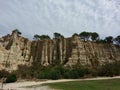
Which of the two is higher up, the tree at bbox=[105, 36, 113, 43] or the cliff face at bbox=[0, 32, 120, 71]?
the tree at bbox=[105, 36, 113, 43]

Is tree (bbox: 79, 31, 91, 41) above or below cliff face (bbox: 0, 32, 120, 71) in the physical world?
above

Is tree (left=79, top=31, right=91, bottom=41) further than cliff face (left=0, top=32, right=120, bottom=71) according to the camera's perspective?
Yes

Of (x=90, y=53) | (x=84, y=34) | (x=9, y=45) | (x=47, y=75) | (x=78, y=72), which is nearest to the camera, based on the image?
(x=47, y=75)

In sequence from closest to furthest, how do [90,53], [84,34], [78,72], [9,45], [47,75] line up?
[47,75] < [78,72] < [9,45] < [90,53] < [84,34]

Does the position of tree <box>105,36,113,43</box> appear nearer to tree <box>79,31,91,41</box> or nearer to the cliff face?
the cliff face

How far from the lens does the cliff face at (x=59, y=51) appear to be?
240 feet

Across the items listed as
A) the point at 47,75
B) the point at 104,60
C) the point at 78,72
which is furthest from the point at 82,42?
the point at 47,75

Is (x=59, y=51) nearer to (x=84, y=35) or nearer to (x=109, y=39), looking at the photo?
(x=84, y=35)

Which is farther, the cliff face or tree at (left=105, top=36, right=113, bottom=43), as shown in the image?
tree at (left=105, top=36, right=113, bottom=43)

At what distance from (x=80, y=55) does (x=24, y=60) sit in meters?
19.0

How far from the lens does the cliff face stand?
73000 millimetres

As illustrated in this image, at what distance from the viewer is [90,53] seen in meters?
78.4

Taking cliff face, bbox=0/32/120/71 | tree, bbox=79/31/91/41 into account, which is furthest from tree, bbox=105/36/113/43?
tree, bbox=79/31/91/41

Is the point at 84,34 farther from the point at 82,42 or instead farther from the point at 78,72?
the point at 78,72
